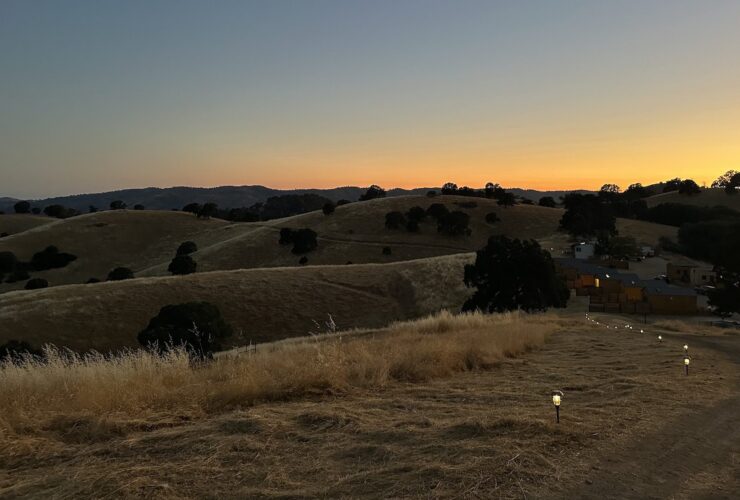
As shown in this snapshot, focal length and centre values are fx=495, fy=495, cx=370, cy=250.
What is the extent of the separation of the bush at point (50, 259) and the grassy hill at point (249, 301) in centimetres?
3800

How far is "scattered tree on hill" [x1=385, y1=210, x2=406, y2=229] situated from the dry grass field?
71.2 meters

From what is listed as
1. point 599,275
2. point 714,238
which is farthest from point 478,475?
point 714,238

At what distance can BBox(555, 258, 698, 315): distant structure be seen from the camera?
41.2 m

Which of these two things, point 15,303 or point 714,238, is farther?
point 714,238

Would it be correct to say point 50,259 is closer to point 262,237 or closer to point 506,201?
point 262,237

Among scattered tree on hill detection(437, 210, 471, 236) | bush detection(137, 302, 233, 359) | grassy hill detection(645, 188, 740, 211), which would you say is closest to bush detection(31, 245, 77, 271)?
bush detection(137, 302, 233, 359)

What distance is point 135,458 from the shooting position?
16.7 feet

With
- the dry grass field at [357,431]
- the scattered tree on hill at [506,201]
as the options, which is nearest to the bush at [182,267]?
the dry grass field at [357,431]

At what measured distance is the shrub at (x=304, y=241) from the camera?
237 feet

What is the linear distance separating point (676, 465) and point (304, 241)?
2729 inches

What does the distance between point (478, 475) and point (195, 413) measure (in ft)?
12.9

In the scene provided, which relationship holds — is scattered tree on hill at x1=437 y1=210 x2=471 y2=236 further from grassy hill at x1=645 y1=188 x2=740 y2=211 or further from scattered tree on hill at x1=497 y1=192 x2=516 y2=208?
grassy hill at x1=645 y1=188 x2=740 y2=211

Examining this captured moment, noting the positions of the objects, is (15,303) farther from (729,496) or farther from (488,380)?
(729,496)

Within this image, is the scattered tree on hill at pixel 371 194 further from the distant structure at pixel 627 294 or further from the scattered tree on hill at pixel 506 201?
the distant structure at pixel 627 294
